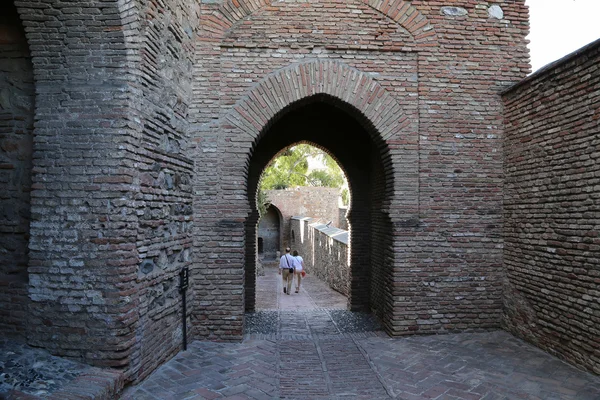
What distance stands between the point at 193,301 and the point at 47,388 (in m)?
2.10

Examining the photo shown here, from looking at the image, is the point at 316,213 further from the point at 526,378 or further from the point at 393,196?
the point at 526,378

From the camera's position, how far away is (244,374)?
160 inches

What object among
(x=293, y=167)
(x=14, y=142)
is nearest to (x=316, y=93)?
(x=14, y=142)

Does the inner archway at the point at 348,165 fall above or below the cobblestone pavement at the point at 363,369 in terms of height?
above

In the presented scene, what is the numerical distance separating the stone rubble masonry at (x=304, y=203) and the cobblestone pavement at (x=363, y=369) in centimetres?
1669

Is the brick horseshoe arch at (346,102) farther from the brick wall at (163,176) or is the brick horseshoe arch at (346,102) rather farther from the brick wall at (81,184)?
the brick wall at (81,184)

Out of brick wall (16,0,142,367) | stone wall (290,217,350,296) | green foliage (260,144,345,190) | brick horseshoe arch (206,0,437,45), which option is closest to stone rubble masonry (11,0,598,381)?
brick horseshoe arch (206,0,437,45)

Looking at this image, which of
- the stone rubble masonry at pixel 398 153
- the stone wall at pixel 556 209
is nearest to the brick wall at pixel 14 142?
the stone rubble masonry at pixel 398 153

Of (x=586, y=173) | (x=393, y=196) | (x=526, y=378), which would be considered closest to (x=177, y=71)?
(x=393, y=196)

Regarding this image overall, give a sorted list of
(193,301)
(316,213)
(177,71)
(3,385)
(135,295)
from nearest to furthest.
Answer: (3,385)
(135,295)
(177,71)
(193,301)
(316,213)

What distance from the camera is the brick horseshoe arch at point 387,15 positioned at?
5.19 m

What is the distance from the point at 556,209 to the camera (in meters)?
4.50

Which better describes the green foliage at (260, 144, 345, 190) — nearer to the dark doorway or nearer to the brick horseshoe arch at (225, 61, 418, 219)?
the dark doorway

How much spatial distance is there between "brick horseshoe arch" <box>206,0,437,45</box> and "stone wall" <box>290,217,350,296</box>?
4.81 metres
